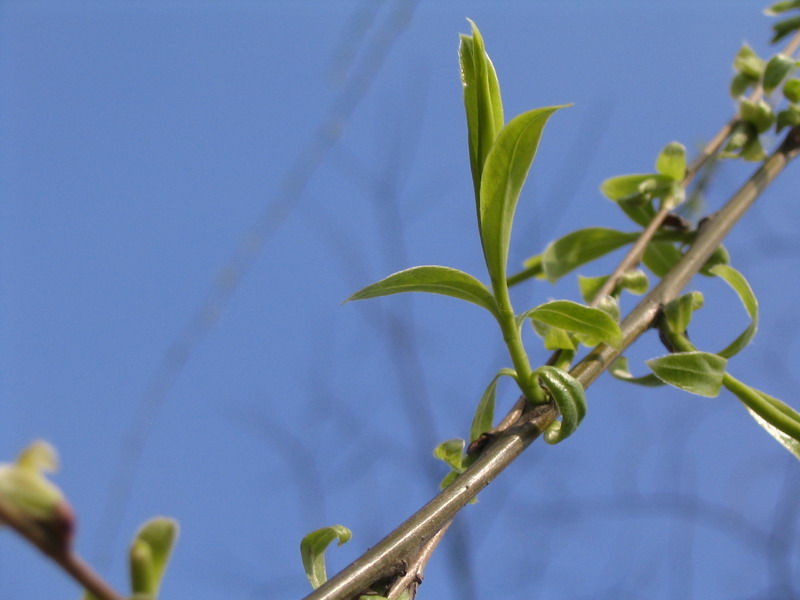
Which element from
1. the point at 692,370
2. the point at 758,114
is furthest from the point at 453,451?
the point at 758,114

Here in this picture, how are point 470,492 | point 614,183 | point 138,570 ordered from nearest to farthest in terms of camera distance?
point 138,570 < point 470,492 < point 614,183

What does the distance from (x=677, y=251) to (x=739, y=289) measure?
111 millimetres

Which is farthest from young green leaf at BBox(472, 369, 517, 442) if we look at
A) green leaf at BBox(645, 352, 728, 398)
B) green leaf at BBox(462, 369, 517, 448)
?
green leaf at BBox(645, 352, 728, 398)

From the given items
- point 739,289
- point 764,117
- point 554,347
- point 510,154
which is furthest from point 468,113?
point 764,117

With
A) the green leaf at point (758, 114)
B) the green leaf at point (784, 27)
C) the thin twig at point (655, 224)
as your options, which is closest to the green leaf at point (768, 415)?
the thin twig at point (655, 224)

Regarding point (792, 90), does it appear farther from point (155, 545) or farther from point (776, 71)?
point (155, 545)

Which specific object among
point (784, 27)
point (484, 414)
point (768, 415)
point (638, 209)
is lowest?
point (768, 415)

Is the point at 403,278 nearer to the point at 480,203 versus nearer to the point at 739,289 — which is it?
the point at 480,203

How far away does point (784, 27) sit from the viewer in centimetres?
94

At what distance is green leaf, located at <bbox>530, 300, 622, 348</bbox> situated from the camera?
503 mm

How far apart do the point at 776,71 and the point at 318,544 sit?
607 millimetres

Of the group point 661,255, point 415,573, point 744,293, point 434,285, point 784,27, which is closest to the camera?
point 415,573

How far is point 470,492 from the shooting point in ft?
1.36

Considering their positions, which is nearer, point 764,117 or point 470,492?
point 470,492
